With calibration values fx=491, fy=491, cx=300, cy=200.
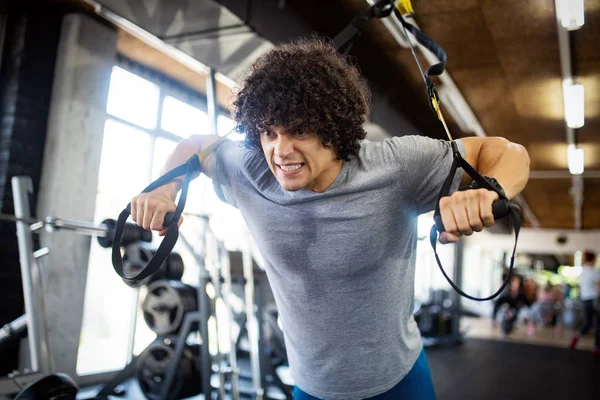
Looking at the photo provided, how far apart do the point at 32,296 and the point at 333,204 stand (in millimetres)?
1719

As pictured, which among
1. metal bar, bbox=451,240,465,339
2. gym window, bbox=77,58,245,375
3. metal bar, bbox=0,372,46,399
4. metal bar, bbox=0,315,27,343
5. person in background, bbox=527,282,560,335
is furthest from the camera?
person in background, bbox=527,282,560,335

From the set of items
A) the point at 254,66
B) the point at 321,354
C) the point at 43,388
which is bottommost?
the point at 43,388

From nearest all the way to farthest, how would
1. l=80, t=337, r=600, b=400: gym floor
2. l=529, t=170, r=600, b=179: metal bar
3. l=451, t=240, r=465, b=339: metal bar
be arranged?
l=80, t=337, r=600, b=400: gym floor
l=529, t=170, r=600, b=179: metal bar
l=451, t=240, r=465, b=339: metal bar

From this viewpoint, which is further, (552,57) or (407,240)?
(552,57)

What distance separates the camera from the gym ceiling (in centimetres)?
305

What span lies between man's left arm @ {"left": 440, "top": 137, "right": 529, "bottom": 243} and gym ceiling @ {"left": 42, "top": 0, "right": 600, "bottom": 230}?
1.19 metres

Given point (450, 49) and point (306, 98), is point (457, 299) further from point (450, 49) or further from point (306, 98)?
point (306, 98)

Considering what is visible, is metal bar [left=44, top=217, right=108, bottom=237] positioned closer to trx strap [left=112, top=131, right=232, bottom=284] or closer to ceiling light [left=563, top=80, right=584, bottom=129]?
trx strap [left=112, top=131, right=232, bottom=284]

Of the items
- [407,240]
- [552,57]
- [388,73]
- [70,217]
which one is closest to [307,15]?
[388,73]

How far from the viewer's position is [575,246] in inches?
546

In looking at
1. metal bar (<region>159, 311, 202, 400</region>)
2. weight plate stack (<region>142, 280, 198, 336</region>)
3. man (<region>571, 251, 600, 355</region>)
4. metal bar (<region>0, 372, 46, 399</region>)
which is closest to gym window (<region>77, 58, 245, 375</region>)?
weight plate stack (<region>142, 280, 198, 336</region>)

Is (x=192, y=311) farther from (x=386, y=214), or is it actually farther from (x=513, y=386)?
(x=513, y=386)

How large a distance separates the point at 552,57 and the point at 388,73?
4.65ft

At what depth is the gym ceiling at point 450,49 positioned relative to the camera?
305 centimetres
